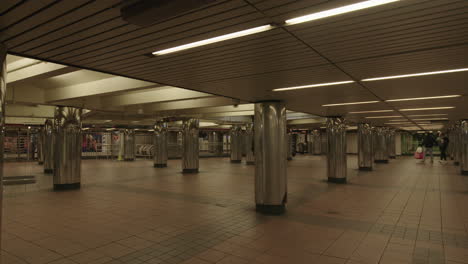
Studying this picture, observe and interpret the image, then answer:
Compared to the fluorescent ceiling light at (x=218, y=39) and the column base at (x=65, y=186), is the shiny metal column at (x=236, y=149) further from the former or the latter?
the fluorescent ceiling light at (x=218, y=39)

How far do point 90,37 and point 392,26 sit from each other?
3518mm

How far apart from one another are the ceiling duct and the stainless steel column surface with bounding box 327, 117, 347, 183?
1213cm

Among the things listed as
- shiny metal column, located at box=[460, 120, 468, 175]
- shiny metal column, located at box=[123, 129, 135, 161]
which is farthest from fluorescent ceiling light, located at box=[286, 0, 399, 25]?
shiny metal column, located at box=[123, 129, 135, 161]

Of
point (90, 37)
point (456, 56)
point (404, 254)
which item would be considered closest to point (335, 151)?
point (404, 254)

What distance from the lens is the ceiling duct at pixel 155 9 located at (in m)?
2.58

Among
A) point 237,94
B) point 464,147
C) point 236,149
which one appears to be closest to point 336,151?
point 237,94

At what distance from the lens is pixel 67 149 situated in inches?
480

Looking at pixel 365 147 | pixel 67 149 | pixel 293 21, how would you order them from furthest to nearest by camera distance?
pixel 365 147, pixel 67 149, pixel 293 21

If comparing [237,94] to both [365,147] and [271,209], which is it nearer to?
[271,209]

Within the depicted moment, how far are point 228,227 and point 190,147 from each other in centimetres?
1217

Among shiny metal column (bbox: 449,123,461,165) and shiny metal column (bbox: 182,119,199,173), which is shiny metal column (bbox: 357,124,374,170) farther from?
shiny metal column (bbox: 182,119,199,173)

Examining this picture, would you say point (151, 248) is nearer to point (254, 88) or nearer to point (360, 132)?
point (254, 88)

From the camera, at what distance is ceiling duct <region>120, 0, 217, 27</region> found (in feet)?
8.46

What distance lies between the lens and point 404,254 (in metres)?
5.15
